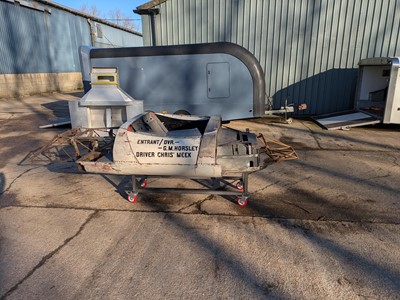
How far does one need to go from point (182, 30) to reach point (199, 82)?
16.3 ft

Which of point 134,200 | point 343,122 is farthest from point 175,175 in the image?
point 343,122

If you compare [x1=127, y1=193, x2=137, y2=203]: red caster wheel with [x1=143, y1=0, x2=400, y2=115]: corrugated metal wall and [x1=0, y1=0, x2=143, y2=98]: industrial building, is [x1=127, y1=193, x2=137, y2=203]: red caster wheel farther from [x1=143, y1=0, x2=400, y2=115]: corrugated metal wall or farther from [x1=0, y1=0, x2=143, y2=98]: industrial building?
[x1=0, y1=0, x2=143, y2=98]: industrial building

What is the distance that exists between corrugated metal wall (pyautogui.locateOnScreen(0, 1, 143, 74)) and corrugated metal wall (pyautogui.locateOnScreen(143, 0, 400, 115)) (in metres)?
11.7

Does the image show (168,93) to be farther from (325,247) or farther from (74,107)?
(325,247)

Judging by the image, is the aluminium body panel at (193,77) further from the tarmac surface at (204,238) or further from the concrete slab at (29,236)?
the concrete slab at (29,236)

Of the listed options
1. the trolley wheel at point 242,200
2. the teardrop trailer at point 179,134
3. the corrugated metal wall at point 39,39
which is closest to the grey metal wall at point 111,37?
the corrugated metal wall at point 39,39

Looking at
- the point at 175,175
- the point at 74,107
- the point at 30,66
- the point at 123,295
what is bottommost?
the point at 123,295

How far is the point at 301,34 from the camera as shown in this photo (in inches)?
481

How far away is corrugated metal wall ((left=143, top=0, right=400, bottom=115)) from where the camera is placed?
11.6 metres

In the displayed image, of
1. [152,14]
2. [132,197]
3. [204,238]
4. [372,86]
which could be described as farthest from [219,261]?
[152,14]

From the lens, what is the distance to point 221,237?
3684 mm

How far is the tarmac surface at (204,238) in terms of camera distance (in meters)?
2.84

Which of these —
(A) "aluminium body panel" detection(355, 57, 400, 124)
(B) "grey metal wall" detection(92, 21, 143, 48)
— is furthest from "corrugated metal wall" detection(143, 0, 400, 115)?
(B) "grey metal wall" detection(92, 21, 143, 48)

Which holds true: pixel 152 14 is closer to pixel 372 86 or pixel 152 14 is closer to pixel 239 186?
pixel 372 86
